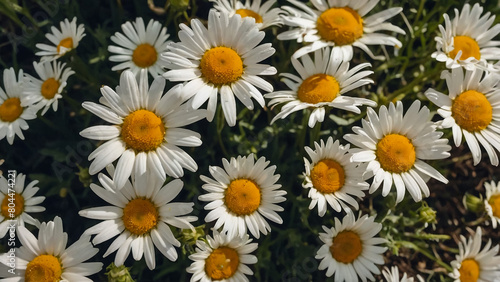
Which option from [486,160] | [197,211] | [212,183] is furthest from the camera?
[486,160]

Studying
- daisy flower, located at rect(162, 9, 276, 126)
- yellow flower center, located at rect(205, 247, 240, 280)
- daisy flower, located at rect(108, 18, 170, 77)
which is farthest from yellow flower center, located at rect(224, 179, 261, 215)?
daisy flower, located at rect(108, 18, 170, 77)

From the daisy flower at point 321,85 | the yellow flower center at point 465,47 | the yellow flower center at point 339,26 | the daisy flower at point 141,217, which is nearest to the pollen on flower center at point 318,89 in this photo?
the daisy flower at point 321,85

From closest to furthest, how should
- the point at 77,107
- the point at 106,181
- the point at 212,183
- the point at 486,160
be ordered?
the point at 106,181 → the point at 212,183 → the point at 77,107 → the point at 486,160

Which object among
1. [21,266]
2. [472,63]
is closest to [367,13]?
[472,63]

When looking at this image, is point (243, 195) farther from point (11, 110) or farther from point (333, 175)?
point (11, 110)

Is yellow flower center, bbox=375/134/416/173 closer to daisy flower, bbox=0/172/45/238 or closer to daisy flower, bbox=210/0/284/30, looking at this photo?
daisy flower, bbox=210/0/284/30

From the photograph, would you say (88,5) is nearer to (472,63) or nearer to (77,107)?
(77,107)

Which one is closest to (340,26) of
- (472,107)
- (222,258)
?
(472,107)
